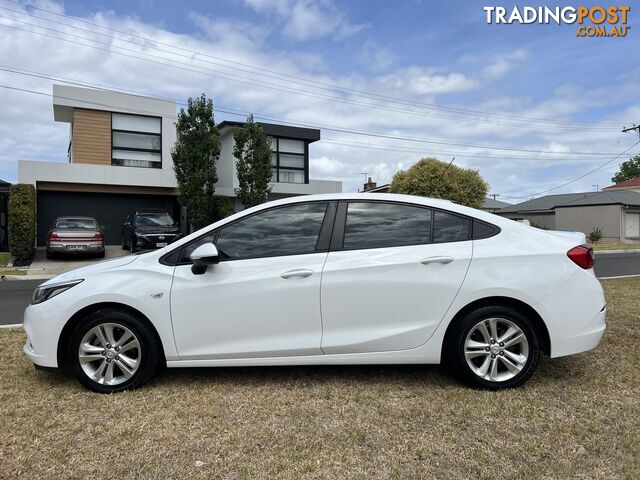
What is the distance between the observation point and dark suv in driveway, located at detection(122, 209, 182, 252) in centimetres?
1598

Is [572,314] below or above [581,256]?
below

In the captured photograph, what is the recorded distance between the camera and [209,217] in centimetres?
1909

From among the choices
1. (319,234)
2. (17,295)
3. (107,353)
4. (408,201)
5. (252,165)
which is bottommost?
(17,295)

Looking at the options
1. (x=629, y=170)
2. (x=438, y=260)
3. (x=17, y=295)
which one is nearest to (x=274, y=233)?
(x=438, y=260)

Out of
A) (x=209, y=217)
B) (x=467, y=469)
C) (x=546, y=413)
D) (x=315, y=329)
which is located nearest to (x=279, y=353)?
(x=315, y=329)

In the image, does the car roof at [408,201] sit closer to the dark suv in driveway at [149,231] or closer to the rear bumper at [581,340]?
the rear bumper at [581,340]

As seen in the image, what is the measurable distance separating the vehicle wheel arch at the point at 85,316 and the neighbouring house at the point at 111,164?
1770cm

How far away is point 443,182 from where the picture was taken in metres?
30.0

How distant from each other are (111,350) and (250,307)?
1.15 metres

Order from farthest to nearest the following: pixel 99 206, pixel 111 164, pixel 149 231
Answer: pixel 99 206 → pixel 111 164 → pixel 149 231

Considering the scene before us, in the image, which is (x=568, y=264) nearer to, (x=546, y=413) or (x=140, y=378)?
(x=546, y=413)

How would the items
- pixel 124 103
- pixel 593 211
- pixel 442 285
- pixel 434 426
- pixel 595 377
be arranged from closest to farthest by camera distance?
pixel 434 426
pixel 442 285
pixel 595 377
pixel 124 103
pixel 593 211

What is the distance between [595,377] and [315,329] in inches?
A: 96.1

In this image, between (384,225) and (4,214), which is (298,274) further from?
(4,214)
